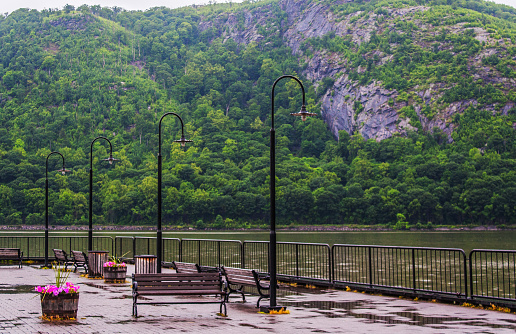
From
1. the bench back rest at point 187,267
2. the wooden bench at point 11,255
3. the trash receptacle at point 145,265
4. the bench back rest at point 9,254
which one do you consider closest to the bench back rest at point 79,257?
the trash receptacle at point 145,265

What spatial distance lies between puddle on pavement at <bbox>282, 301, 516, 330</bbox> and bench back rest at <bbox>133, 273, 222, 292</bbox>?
249 cm

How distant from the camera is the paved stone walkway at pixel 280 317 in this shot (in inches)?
488

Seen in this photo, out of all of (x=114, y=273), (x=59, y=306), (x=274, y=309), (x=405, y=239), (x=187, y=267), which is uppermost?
(x=187, y=267)

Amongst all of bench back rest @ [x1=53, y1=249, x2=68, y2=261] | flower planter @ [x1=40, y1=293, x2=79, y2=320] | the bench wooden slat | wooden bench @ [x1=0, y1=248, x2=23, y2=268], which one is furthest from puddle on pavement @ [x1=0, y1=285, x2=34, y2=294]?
wooden bench @ [x1=0, y1=248, x2=23, y2=268]

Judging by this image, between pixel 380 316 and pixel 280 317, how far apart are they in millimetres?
2227

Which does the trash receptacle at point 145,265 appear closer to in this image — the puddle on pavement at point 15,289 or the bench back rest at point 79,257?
the puddle on pavement at point 15,289

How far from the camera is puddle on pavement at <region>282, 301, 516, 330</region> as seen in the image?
13.1m

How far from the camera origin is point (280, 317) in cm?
1414

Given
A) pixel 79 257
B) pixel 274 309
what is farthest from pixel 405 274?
pixel 79 257

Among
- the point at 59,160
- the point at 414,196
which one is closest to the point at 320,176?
the point at 414,196

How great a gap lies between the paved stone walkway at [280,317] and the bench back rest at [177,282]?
623mm

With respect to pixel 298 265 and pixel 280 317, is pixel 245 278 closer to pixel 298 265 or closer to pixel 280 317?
pixel 280 317

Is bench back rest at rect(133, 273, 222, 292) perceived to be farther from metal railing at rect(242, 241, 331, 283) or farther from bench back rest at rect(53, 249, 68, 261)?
bench back rest at rect(53, 249, 68, 261)

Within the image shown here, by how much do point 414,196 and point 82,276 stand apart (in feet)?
462
